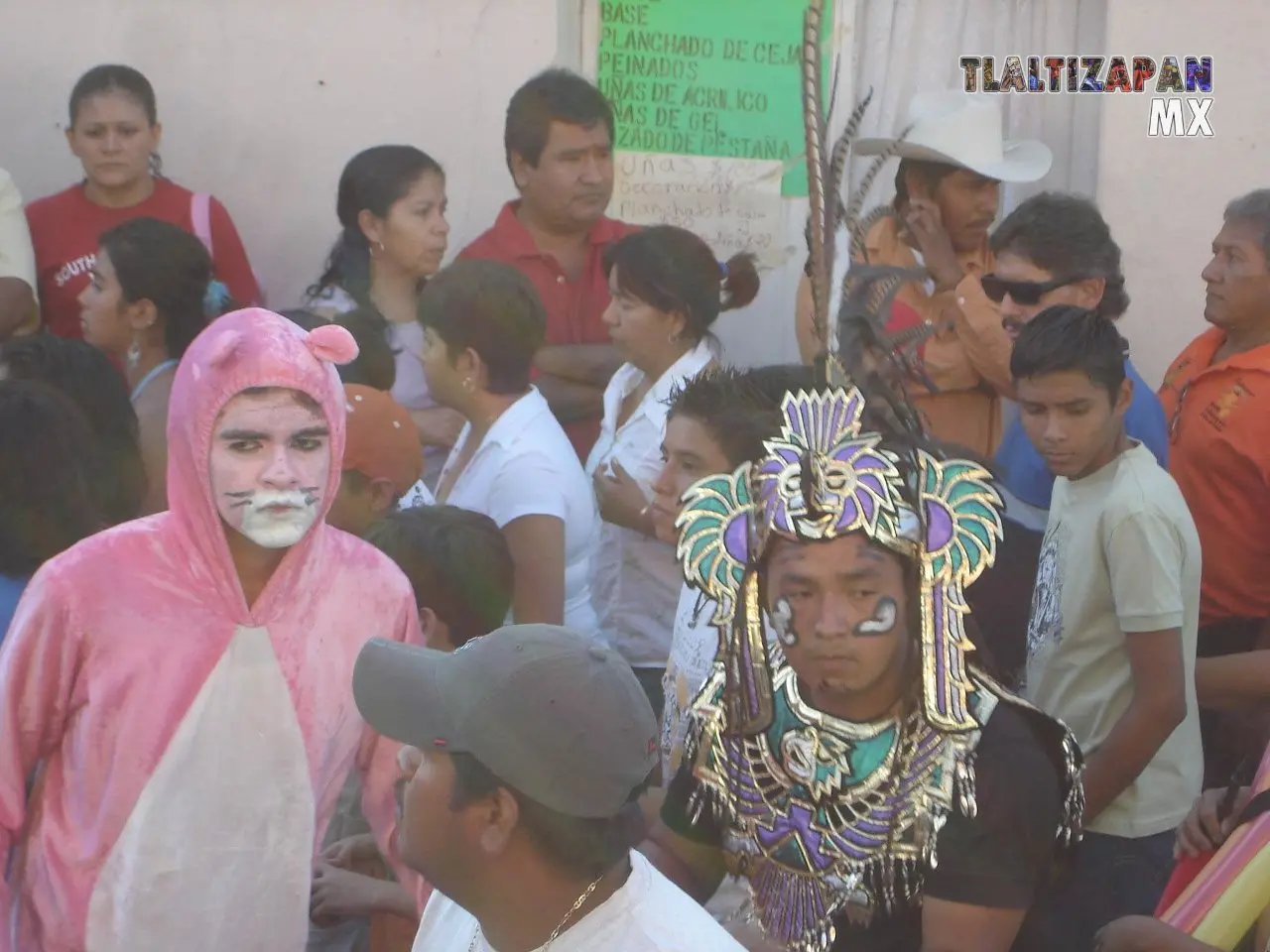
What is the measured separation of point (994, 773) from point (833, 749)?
10.0 inches

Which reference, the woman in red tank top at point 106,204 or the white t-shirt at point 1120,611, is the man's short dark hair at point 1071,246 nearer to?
the white t-shirt at point 1120,611

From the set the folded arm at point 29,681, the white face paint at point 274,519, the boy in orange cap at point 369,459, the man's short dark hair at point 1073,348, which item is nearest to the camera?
the folded arm at point 29,681

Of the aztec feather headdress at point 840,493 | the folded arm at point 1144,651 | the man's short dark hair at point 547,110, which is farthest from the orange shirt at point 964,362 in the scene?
the aztec feather headdress at point 840,493

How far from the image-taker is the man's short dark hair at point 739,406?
309cm

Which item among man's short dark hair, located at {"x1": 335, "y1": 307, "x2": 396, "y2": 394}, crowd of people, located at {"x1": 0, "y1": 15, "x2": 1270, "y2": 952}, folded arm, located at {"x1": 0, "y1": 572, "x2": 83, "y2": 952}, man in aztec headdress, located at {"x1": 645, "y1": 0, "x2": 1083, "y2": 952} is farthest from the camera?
man's short dark hair, located at {"x1": 335, "y1": 307, "x2": 396, "y2": 394}

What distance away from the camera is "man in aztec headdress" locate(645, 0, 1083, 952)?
246 centimetres

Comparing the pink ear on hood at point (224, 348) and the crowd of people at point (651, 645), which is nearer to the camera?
the crowd of people at point (651, 645)

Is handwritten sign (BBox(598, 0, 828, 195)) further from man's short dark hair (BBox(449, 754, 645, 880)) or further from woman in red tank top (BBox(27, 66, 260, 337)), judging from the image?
man's short dark hair (BBox(449, 754, 645, 880))

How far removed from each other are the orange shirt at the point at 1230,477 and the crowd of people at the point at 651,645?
12mm

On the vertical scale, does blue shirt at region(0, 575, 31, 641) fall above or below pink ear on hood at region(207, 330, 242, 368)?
below

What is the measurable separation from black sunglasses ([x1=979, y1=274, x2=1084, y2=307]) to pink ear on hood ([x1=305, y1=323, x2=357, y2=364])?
5.62 ft

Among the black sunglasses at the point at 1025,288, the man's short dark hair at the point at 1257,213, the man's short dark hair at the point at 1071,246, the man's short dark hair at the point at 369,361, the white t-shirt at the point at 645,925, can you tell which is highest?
the man's short dark hair at the point at 1257,213

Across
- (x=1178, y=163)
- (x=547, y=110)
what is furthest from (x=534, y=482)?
Answer: (x=1178, y=163)

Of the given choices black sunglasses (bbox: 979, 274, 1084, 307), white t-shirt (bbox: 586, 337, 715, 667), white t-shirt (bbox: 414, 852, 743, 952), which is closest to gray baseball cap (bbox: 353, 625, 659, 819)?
white t-shirt (bbox: 414, 852, 743, 952)
